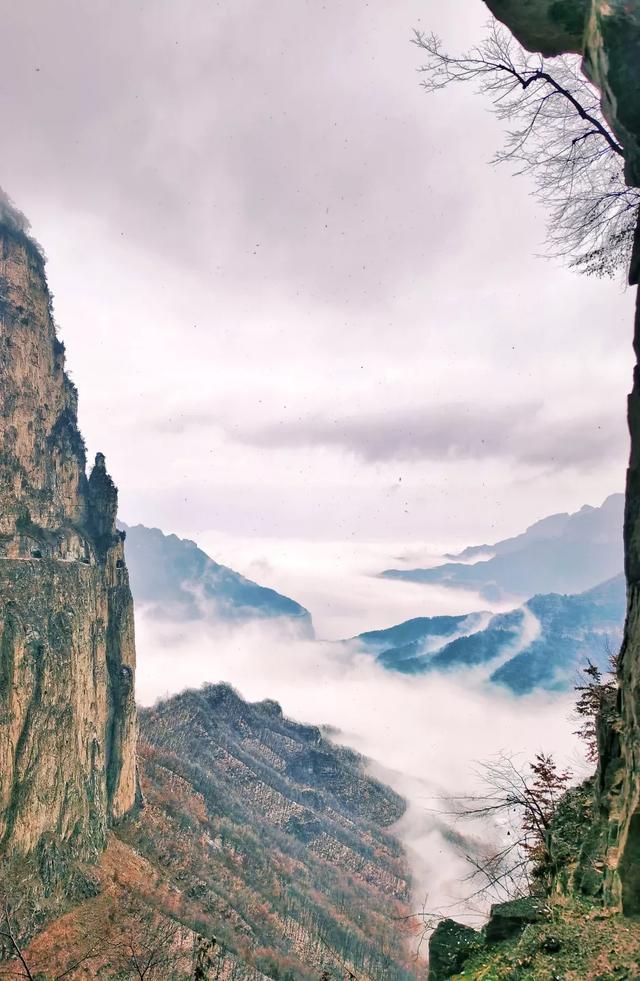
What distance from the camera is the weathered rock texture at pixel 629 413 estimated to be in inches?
254

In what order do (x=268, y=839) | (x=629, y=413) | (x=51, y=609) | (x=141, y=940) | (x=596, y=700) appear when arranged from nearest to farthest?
(x=629, y=413) < (x=596, y=700) < (x=141, y=940) < (x=51, y=609) < (x=268, y=839)

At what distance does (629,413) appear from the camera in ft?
27.1

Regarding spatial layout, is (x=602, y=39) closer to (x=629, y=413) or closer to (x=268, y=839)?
(x=629, y=413)

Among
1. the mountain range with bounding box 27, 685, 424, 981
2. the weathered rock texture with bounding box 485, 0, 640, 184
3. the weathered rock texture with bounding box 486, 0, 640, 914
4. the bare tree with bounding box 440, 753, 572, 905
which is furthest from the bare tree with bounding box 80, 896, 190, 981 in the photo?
the weathered rock texture with bounding box 485, 0, 640, 184

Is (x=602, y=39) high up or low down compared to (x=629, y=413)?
up

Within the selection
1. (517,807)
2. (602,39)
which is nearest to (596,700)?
(517,807)

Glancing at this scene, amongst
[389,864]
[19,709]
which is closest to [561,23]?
[19,709]

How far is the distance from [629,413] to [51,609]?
181 ft

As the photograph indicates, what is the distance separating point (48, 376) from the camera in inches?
2456

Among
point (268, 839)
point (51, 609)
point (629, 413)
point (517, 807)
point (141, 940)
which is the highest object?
point (629, 413)

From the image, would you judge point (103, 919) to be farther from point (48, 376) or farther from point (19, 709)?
point (48, 376)

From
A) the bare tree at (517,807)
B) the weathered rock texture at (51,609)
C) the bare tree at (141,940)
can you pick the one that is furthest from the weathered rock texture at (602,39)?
the bare tree at (141,940)

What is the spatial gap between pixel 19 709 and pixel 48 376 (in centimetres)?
3868

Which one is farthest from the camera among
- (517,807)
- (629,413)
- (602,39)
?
(517,807)
